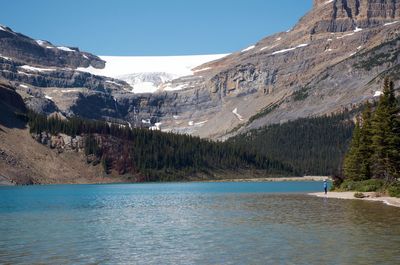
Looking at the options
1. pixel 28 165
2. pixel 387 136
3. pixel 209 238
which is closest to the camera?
pixel 209 238

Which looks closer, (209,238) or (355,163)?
(209,238)

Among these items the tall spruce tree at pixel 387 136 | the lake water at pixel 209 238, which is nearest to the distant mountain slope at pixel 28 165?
the tall spruce tree at pixel 387 136

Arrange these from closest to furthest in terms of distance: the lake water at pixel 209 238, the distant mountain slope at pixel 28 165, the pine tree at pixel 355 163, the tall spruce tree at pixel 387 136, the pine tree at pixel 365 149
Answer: the lake water at pixel 209 238 < the tall spruce tree at pixel 387 136 < the pine tree at pixel 365 149 < the pine tree at pixel 355 163 < the distant mountain slope at pixel 28 165

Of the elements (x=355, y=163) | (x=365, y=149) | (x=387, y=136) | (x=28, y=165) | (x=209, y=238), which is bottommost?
(x=209, y=238)

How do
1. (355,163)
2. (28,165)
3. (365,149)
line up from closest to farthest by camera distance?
(365,149)
(355,163)
(28,165)

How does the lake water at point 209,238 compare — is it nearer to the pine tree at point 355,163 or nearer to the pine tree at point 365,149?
the pine tree at point 365,149

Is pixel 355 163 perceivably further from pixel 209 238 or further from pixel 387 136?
pixel 209 238

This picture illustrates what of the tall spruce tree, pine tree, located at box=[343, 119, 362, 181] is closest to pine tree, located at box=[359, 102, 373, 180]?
pine tree, located at box=[343, 119, 362, 181]

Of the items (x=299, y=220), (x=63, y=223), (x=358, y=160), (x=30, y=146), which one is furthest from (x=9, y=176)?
(x=299, y=220)

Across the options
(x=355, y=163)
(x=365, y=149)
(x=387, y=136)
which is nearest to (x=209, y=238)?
(x=387, y=136)

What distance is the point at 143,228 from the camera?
147ft

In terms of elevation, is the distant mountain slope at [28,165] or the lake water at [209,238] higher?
the distant mountain slope at [28,165]

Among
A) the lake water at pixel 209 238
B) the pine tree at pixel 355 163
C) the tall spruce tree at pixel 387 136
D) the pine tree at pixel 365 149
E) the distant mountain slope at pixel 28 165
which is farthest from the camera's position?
the distant mountain slope at pixel 28 165

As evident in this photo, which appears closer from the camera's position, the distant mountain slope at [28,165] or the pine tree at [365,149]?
the pine tree at [365,149]
